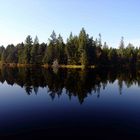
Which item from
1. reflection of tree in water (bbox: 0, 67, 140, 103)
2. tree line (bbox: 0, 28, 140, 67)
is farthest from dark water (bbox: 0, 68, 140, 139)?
tree line (bbox: 0, 28, 140, 67)

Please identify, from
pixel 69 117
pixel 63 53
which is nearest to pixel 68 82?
pixel 69 117

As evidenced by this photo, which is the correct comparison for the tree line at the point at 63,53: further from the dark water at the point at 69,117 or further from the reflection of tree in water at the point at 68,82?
the dark water at the point at 69,117

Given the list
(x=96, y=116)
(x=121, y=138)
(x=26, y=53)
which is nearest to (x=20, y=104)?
(x=96, y=116)

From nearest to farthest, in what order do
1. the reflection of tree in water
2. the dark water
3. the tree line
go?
1. the dark water
2. the reflection of tree in water
3. the tree line

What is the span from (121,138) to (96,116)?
23.2 ft

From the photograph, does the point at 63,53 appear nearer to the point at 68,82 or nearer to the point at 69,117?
the point at 68,82

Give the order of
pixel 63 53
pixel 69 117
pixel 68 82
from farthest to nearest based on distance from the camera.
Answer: pixel 63 53 < pixel 68 82 < pixel 69 117

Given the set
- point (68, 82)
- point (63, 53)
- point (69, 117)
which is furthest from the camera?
point (63, 53)

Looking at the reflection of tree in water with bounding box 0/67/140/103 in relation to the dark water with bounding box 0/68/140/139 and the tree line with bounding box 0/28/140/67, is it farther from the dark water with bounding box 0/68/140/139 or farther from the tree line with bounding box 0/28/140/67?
the tree line with bounding box 0/28/140/67

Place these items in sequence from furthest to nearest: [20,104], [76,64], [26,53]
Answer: [26,53], [76,64], [20,104]

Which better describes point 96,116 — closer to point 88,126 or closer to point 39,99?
point 88,126

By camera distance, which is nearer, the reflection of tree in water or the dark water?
the dark water

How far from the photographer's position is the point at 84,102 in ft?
116

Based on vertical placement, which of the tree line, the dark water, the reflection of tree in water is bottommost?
the dark water
